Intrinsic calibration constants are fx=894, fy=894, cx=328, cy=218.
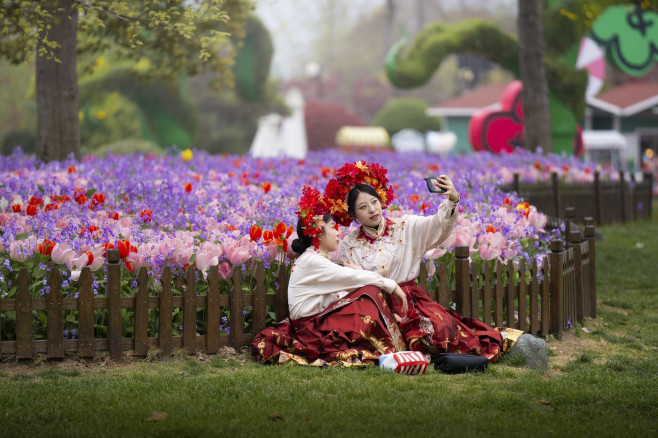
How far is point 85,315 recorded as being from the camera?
577cm

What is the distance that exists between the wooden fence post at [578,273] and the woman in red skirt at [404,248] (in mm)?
1782

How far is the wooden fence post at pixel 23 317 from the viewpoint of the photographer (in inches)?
222

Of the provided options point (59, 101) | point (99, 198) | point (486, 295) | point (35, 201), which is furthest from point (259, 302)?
point (59, 101)

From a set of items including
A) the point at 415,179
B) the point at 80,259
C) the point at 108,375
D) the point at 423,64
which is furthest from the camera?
the point at 423,64

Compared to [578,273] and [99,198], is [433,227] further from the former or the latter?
[99,198]

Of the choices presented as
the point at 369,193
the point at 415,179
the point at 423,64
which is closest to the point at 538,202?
the point at 415,179

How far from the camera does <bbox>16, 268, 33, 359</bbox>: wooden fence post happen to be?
5637mm

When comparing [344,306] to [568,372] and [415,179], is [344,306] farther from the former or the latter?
[415,179]

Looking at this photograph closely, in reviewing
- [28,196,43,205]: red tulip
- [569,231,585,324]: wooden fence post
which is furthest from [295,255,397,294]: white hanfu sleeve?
[28,196,43,205]: red tulip

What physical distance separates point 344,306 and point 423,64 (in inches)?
606

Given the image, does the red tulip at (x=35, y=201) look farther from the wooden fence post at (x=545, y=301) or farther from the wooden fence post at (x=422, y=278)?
the wooden fence post at (x=545, y=301)

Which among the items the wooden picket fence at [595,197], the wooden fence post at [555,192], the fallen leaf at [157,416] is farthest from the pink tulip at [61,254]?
the wooden fence post at [555,192]

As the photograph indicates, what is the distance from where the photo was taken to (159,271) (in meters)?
6.24

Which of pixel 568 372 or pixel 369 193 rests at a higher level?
pixel 369 193
